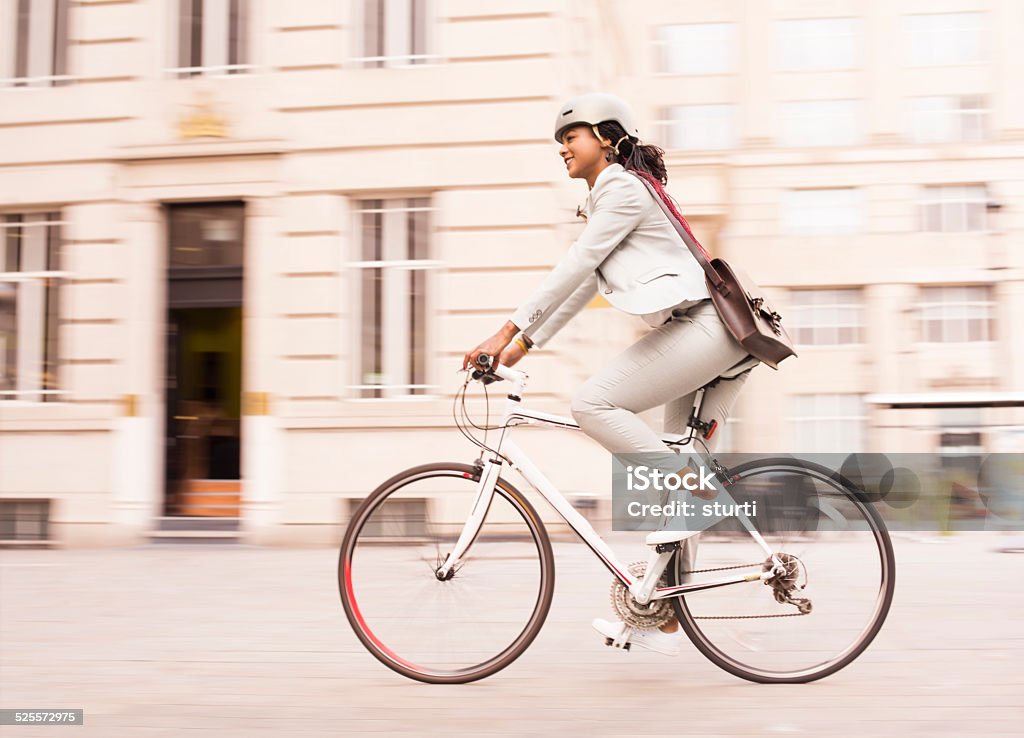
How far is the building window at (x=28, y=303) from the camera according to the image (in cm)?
1149

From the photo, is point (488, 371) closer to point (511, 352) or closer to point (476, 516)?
point (511, 352)

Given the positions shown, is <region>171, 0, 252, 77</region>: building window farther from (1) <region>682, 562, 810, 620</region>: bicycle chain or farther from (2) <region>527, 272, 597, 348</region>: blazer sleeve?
(1) <region>682, 562, 810, 620</region>: bicycle chain

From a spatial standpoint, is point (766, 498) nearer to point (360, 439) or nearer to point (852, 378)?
point (360, 439)

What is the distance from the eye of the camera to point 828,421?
3131 cm

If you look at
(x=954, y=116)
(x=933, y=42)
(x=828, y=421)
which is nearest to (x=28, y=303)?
(x=828, y=421)

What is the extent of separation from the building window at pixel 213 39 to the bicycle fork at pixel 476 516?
839 cm

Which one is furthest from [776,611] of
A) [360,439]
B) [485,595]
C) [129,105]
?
[129,105]

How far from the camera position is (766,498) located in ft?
13.2

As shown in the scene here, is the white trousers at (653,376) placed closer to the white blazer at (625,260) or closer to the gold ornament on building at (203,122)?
the white blazer at (625,260)

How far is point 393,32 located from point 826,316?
71.8 feet

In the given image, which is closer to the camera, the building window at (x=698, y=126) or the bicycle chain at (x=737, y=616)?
the bicycle chain at (x=737, y=616)

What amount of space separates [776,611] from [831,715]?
0.43 meters

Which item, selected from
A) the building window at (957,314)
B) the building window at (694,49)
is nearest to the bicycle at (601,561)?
the building window at (957,314)

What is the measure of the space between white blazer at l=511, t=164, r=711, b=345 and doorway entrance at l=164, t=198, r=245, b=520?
780 centimetres
